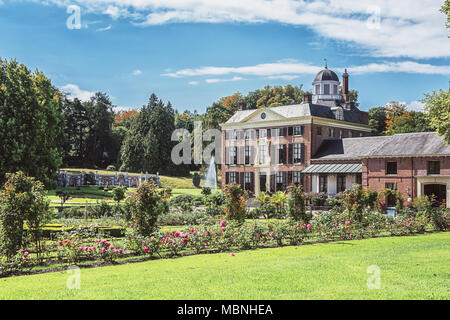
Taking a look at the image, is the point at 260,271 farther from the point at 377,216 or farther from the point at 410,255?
the point at 377,216

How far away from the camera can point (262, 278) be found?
8.72 metres

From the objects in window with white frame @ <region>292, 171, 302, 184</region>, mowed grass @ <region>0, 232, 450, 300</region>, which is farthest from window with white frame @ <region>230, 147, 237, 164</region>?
mowed grass @ <region>0, 232, 450, 300</region>

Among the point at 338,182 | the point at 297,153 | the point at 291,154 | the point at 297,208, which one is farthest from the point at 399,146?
the point at 297,208

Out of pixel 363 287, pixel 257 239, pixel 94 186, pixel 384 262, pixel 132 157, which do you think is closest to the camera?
pixel 363 287

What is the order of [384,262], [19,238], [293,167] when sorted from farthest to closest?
[293,167] < [19,238] < [384,262]

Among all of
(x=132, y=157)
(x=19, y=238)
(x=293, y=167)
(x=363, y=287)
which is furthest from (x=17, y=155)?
(x=132, y=157)

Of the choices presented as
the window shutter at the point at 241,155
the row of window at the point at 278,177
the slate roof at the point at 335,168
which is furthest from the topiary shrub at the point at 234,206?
the window shutter at the point at 241,155

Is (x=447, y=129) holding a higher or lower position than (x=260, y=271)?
higher

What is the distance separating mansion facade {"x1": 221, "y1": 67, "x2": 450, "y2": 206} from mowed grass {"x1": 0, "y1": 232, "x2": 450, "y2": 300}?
21566 millimetres

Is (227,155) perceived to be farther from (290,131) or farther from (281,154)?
(290,131)

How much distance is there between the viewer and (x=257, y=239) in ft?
47.8

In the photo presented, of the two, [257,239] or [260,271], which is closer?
[260,271]

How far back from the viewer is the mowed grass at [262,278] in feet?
24.6

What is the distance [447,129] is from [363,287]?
13.4 meters
